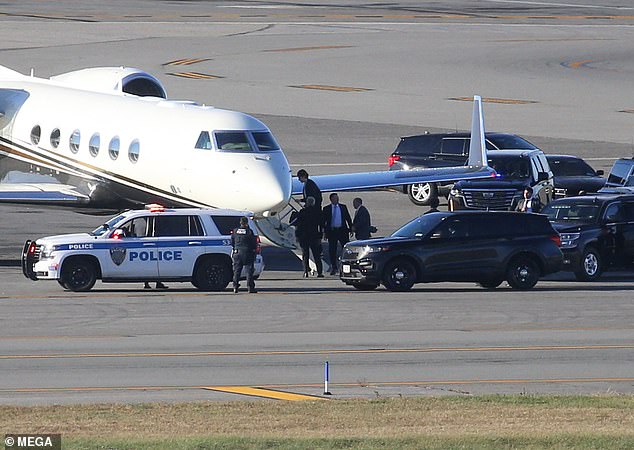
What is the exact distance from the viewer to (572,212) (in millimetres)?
34000

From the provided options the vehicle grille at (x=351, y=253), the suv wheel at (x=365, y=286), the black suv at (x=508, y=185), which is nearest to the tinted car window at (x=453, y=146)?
the black suv at (x=508, y=185)

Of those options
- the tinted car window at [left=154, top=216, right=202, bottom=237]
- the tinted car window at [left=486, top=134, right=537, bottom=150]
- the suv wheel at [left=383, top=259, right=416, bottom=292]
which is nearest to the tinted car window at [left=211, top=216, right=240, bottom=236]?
the tinted car window at [left=154, top=216, right=202, bottom=237]

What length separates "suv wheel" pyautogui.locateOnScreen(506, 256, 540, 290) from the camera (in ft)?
99.1

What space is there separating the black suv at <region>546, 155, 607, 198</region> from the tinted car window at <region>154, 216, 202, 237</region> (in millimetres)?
16604

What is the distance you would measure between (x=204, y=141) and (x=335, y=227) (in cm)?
368

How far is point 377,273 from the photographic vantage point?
29562 mm

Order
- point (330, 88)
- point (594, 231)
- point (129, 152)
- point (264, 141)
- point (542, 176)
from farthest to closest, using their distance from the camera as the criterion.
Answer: point (330, 88) < point (542, 176) < point (129, 152) < point (594, 231) < point (264, 141)

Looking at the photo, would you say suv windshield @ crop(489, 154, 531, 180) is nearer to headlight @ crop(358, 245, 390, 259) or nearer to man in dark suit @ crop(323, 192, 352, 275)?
man in dark suit @ crop(323, 192, 352, 275)

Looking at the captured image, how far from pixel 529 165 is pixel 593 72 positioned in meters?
32.2

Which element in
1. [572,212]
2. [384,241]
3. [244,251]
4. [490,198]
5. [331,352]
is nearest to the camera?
[331,352]

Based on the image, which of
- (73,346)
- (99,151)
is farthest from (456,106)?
(73,346)

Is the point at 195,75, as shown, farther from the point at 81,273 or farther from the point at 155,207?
the point at 81,273

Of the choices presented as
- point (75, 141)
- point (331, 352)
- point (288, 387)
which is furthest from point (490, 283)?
point (288, 387)

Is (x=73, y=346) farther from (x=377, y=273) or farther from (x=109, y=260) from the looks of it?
(x=377, y=273)
